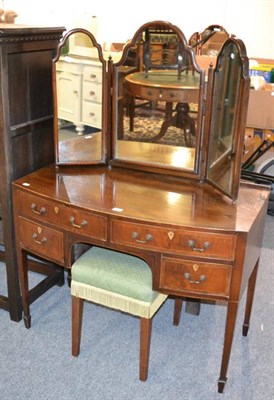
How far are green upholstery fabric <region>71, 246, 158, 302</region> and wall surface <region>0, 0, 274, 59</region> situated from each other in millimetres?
3489

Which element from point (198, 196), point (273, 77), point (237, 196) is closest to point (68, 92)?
point (198, 196)

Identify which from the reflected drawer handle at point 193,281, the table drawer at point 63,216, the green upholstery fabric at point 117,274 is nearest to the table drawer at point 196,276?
the reflected drawer handle at point 193,281

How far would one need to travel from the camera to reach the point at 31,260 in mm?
A: 2625

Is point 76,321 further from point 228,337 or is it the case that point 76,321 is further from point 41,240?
point 228,337

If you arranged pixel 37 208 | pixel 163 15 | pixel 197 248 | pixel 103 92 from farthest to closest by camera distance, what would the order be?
pixel 163 15
pixel 103 92
pixel 37 208
pixel 197 248

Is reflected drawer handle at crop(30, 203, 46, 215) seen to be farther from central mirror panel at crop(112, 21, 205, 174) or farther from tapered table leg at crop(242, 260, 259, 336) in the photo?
tapered table leg at crop(242, 260, 259, 336)

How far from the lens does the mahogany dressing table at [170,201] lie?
1627mm

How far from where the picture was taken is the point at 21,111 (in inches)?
78.8

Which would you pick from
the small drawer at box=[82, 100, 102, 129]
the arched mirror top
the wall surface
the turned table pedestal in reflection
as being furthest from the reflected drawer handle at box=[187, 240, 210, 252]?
the wall surface

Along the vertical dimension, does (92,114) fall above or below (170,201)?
above

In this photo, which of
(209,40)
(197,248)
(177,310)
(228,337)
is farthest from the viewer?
(209,40)

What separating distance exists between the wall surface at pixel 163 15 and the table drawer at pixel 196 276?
11.8ft

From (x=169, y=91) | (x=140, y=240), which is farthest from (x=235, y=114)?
(x=140, y=240)

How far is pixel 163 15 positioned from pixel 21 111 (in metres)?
3.34
